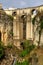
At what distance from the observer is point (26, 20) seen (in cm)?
4050

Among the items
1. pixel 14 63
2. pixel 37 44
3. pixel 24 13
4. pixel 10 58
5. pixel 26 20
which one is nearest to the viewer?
pixel 14 63

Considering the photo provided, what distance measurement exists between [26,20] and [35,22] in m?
10.1

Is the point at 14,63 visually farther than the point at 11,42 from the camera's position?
No

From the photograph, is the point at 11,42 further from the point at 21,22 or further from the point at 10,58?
the point at 21,22

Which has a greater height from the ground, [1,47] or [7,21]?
[7,21]

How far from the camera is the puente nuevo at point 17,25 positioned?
32281 mm

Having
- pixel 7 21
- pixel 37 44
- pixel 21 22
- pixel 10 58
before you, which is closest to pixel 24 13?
pixel 21 22

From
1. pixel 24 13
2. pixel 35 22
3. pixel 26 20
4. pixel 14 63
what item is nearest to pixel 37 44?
pixel 35 22

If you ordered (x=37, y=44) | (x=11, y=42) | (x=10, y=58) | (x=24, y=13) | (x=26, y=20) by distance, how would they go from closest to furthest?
1. (x=10, y=58)
2. (x=37, y=44)
3. (x=11, y=42)
4. (x=26, y=20)
5. (x=24, y=13)

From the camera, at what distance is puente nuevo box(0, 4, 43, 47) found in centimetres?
3228

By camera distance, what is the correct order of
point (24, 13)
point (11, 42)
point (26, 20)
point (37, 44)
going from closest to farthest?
point (37, 44)
point (11, 42)
point (26, 20)
point (24, 13)

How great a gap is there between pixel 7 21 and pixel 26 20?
A: 7820 mm

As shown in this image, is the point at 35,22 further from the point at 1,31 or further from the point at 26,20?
the point at 26,20

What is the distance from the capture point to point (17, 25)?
4084cm
